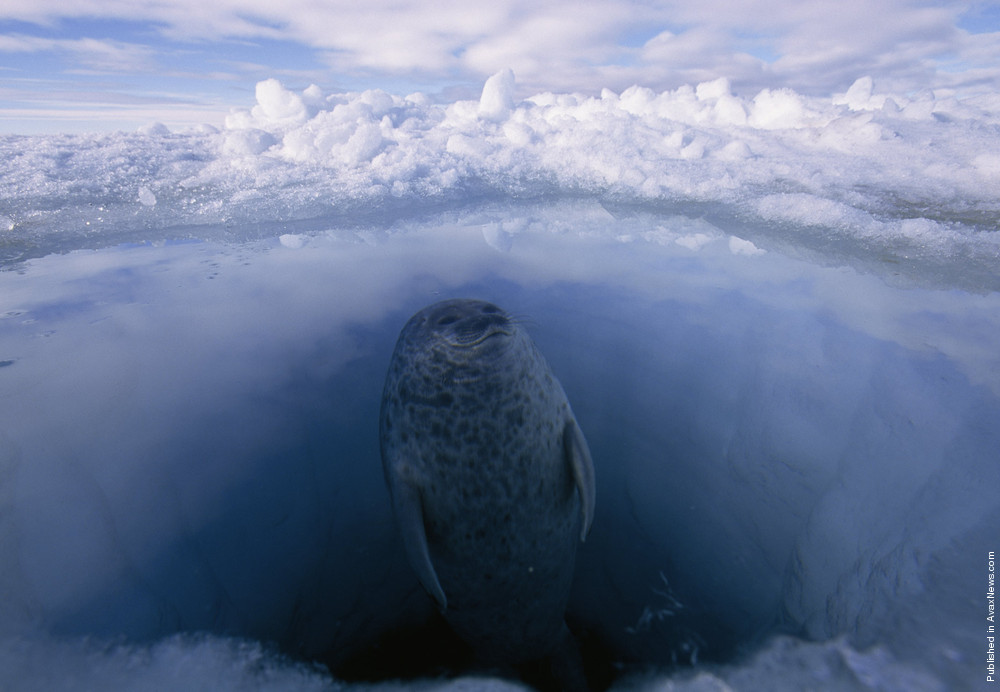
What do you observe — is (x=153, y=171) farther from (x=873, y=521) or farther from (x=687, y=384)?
(x=873, y=521)

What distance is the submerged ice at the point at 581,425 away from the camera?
2.36m

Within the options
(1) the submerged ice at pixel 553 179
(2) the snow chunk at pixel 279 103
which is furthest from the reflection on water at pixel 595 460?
(2) the snow chunk at pixel 279 103

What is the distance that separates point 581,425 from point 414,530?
6.92 feet

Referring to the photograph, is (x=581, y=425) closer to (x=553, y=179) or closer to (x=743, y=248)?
(x=743, y=248)

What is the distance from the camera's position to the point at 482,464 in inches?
89.1

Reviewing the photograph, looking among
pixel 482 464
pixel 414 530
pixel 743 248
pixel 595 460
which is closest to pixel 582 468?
pixel 482 464

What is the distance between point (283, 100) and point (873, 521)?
23382mm

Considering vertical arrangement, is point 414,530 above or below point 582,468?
below

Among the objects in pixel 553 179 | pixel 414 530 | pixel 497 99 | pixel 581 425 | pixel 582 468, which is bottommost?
pixel 581 425

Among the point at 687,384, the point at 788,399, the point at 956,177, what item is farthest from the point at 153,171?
the point at 956,177

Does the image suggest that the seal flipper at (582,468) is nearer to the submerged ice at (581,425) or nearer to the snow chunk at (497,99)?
the submerged ice at (581,425)

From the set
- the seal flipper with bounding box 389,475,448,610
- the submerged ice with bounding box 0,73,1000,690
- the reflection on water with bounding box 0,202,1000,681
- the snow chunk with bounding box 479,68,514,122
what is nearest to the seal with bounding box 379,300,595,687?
the seal flipper with bounding box 389,475,448,610

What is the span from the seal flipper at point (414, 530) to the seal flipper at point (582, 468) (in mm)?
766

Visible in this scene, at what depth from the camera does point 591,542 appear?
3.34 meters
